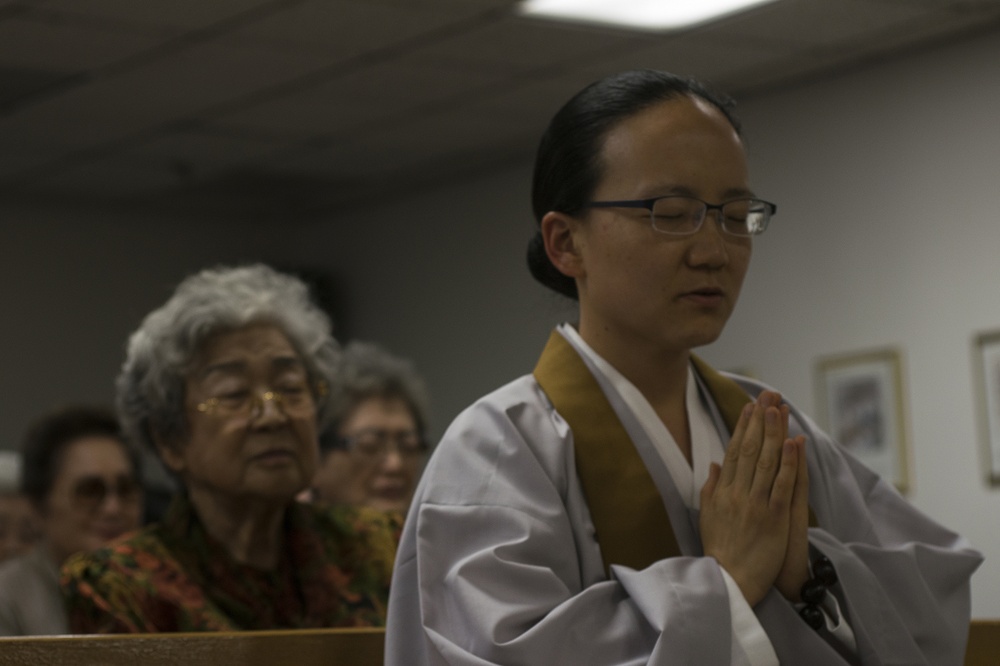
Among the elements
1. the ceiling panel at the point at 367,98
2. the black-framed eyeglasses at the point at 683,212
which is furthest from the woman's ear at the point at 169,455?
the ceiling panel at the point at 367,98

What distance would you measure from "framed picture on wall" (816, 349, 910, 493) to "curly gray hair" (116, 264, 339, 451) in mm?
3748

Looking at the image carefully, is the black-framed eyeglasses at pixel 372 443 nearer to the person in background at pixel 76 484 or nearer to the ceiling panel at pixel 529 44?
the person in background at pixel 76 484

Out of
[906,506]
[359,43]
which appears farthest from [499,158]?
[906,506]

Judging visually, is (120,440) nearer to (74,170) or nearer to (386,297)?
(74,170)

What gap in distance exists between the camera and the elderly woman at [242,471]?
2803 millimetres

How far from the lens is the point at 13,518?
200 inches

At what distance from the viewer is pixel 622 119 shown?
189 centimetres

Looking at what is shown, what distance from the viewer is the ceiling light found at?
5.66m

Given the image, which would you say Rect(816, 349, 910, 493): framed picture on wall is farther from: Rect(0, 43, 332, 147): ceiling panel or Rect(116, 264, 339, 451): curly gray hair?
Rect(116, 264, 339, 451): curly gray hair

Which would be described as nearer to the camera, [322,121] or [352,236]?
[322,121]

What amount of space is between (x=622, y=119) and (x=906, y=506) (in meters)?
0.68

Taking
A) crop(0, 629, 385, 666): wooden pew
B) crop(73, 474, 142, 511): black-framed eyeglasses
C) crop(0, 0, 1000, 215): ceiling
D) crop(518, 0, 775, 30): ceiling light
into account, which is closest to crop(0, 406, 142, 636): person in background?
crop(73, 474, 142, 511): black-framed eyeglasses

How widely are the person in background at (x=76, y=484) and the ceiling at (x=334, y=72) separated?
2063mm

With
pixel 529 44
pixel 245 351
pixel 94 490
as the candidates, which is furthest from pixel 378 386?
pixel 529 44
